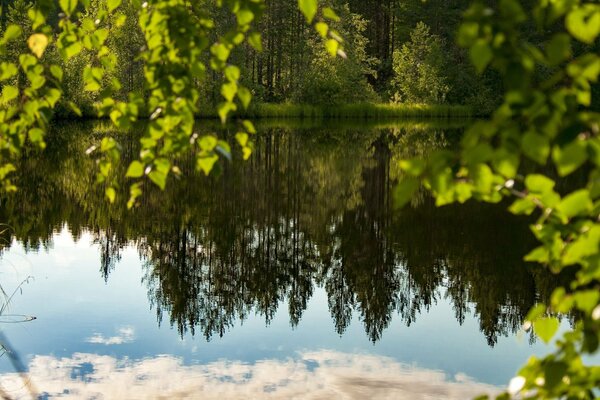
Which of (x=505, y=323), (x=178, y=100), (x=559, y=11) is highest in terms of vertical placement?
(x=559, y=11)

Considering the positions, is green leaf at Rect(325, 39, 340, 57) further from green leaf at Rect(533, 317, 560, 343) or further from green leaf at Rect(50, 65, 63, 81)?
green leaf at Rect(533, 317, 560, 343)

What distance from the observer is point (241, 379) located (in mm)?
9914

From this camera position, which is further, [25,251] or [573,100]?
[25,251]

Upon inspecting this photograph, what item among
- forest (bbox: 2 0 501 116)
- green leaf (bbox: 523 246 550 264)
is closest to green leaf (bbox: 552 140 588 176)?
green leaf (bbox: 523 246 550 264)

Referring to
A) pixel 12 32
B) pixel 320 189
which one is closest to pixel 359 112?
pixel 320 189

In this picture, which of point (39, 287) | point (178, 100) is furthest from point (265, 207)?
point (178, 100)

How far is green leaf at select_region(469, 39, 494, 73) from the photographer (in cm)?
263

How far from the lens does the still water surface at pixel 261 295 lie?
33.0 feet

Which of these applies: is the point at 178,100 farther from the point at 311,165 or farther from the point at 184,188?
the point at 311,165

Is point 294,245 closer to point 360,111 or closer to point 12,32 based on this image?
point 12,32

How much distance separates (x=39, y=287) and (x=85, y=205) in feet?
27.8

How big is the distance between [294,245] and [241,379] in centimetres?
773

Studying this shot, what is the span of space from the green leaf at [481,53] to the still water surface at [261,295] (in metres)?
3.23

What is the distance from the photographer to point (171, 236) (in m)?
18.0
